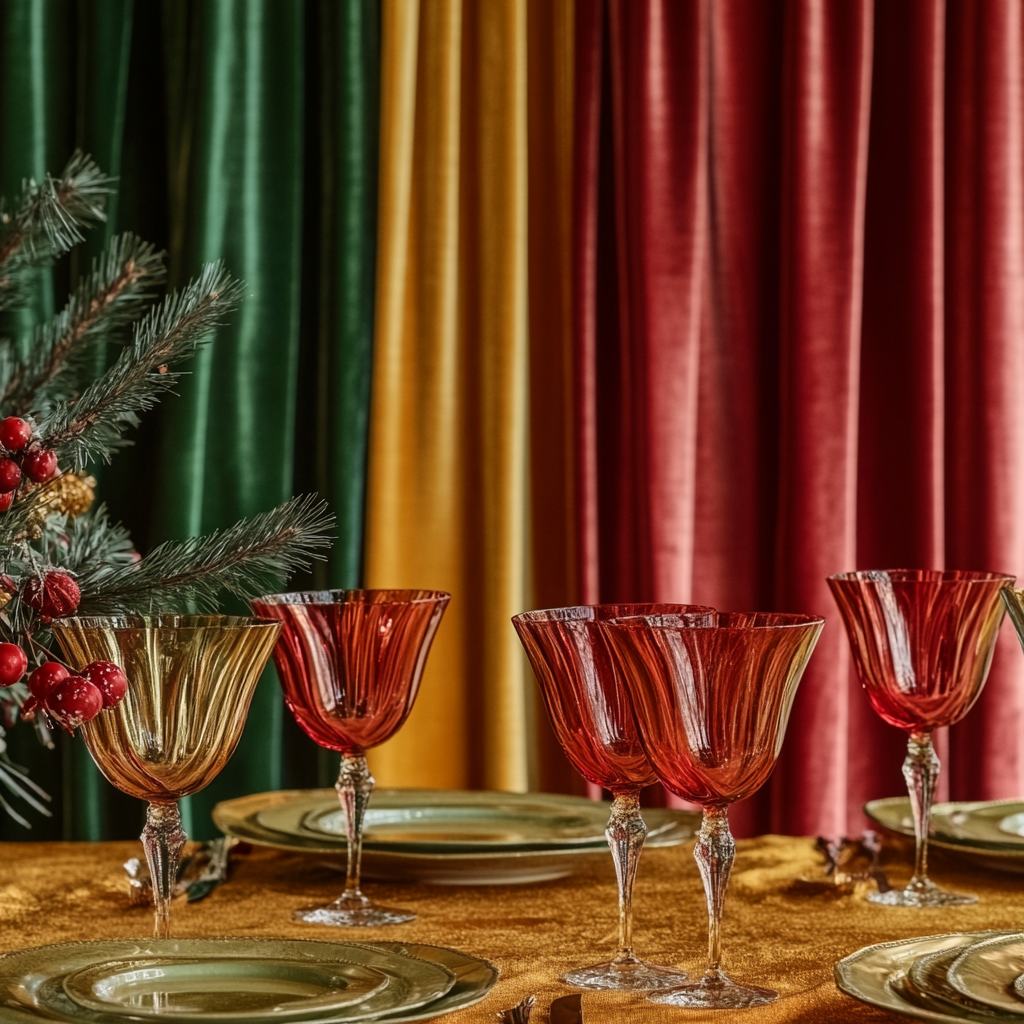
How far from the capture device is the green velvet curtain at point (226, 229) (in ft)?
6.79

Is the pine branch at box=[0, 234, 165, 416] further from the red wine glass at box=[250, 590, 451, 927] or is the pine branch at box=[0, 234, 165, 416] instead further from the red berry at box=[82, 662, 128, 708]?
the red berry at box=[82, 662, 128, 708]

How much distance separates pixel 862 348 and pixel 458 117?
75cm

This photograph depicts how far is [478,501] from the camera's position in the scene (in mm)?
2242

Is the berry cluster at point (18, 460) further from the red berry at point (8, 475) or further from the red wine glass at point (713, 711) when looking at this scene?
the red wine glass at point (713, 711)

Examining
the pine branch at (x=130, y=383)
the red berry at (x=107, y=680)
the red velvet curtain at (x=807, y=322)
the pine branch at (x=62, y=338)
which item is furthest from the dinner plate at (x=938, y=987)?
the red velvet curtain at (x=807, y=322)

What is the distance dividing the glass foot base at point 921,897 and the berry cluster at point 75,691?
57cm

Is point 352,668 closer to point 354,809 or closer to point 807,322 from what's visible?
point 354,809

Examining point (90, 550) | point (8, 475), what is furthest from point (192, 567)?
point (8, 475)

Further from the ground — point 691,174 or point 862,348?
point 691,174

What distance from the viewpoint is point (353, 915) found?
974mm

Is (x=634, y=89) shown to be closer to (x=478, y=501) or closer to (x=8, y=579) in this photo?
(x=478, y=501)

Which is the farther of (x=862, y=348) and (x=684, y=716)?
(x=862, y=348)

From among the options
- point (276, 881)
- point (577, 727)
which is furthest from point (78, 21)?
point (577, 727)

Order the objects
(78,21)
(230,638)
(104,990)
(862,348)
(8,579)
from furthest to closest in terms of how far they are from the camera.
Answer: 1. (862,348)
2. (78,21)
3. (8,579)
4. (230,638)
5. (104,990)
